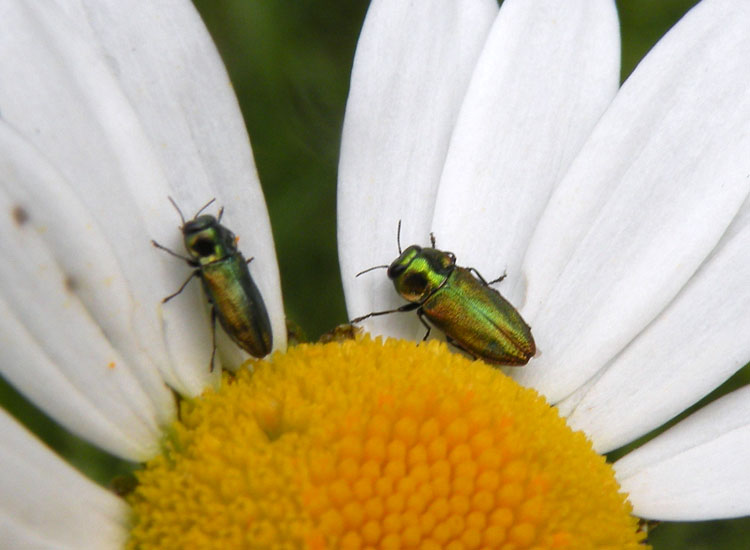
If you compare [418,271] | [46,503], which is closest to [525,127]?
[418,271]

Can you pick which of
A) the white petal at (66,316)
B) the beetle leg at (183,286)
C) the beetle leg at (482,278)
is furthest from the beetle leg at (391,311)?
the white petal at (66,316)

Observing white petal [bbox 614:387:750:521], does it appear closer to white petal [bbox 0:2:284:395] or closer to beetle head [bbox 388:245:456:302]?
beetle head [bbox 388:245:456:302]

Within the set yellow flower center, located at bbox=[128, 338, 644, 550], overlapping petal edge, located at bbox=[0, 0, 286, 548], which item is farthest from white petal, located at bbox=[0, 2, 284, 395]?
yellow flower center, located at bbox=[128, 338, 644, 550]

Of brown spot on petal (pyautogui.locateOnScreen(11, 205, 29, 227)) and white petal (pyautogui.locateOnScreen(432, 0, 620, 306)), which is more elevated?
white petal (pyautogui.locateOnScreen(432, 0, 620, 306))

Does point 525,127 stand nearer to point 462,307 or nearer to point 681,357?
point 462,307

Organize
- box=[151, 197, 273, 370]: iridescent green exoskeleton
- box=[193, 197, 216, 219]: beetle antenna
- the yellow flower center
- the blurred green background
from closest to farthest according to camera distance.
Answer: the yellow flower center
box=[151, 197, 273, 370]: iridescent green exoskeleton
box=[193, 197, 216, 219]: beetle antenna
the blurred green background

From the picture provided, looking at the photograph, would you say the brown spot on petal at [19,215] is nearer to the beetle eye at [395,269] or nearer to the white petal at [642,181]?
the beetle eye at [395,269]

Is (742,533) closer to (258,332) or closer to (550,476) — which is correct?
(550,476)

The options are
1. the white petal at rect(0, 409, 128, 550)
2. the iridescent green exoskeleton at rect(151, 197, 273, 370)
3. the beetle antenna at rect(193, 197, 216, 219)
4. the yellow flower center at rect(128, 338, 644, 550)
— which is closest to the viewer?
the white petal at rect(0, 409, 128, 550)

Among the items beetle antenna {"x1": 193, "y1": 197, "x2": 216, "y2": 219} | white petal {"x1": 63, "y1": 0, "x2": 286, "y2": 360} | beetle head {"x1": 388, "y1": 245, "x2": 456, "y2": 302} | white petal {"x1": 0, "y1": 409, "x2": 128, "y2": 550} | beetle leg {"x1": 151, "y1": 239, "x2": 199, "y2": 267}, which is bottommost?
white petal {"x1": 0, "y1": 409, "x2": 128, "y2": 550}

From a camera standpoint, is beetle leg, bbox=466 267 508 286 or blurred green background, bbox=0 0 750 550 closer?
beetle leg, bbox=466 267 508 286
